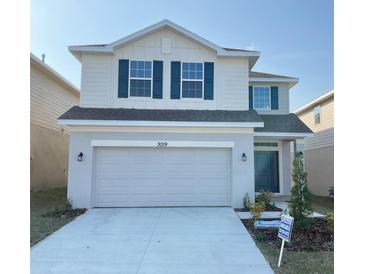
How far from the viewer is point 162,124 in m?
10.7

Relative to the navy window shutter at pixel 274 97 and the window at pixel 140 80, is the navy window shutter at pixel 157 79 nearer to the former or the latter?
the window at pixel 140 80

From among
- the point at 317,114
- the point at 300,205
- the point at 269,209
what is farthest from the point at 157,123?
the point at 317,114

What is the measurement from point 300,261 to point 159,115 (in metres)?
7.10

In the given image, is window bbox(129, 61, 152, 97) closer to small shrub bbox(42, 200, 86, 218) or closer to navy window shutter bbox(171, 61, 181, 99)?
navy window shutter bbox(171, 61, 181, 99)

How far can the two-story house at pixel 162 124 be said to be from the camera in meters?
10.8

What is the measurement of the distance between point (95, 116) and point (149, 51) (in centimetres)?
349

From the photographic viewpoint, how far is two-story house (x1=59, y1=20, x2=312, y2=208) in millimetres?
10828

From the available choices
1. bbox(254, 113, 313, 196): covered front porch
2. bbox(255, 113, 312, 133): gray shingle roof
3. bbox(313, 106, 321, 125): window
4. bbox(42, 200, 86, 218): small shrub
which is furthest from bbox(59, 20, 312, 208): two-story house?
bbox(313, 106, 321, 125): window

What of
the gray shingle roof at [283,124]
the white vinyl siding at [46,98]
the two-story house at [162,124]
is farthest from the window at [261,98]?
the white vinyl siding at [46,98]

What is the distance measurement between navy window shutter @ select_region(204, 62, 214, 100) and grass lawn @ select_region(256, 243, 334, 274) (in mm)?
6665

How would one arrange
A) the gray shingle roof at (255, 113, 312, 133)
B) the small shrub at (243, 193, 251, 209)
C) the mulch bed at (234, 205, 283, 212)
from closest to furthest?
1. the mulch bed at (234, 205, 283, 212)
2. the small shrub at (243, 193, 251, 209)
3. the gray shingle roof at (255, 113, 312, 133)

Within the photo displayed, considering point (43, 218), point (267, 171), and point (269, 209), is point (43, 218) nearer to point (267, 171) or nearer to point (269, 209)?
point (269, 209)
